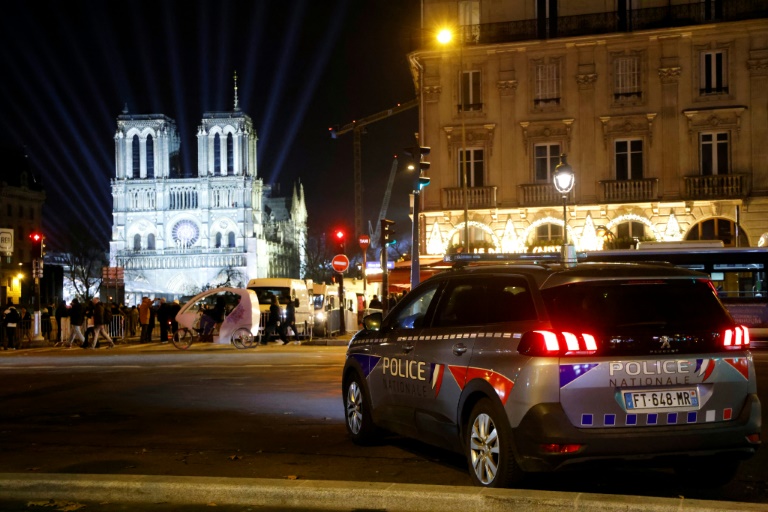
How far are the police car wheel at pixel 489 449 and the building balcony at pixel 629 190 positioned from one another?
3354cm

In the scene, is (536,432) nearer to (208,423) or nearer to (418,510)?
(418,510)

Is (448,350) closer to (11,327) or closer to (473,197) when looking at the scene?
(11,327)

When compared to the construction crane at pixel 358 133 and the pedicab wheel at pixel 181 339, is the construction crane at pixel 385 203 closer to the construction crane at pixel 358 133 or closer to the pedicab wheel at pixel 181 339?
the construction crane at pixel 358 133

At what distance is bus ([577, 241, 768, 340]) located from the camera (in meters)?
28.1

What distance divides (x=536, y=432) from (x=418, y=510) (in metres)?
0.93

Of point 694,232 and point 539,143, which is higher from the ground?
point 539,143

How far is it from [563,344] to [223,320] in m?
24.5

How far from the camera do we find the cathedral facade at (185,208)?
14550cm

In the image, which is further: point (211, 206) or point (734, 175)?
point (211, 206)

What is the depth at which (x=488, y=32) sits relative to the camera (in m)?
40.8

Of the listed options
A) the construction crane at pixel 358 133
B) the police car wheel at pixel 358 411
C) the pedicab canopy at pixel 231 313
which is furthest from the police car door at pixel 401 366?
the construction crane at pixel 358 133

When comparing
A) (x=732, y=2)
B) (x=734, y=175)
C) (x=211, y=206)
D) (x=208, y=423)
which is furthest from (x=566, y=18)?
(x=211, y=206)

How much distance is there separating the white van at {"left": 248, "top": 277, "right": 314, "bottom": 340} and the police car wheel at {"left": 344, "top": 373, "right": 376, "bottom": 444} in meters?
23.8

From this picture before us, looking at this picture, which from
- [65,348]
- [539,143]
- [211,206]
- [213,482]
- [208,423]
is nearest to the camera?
[213,482]
